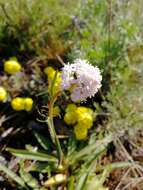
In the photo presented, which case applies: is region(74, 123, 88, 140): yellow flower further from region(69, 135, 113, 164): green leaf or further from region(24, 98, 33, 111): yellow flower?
region(24, 98, 33, 111): yellow flower

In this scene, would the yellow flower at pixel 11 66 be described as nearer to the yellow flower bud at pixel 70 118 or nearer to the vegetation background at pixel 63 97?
the vegetation background at pixel 63 97

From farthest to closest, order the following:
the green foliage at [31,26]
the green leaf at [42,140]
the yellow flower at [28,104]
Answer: the green foliage at [31,26], the yellow flower at [28,104], the green leaf at [42,140]

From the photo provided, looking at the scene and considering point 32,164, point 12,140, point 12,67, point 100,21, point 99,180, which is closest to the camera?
point 99,180

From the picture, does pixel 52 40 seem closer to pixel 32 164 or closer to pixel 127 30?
pixel 127 30

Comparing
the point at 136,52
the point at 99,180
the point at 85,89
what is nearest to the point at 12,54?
the point at 136,52

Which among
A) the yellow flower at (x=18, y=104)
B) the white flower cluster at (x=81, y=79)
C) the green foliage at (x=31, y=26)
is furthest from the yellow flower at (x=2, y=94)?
the white flower cluster at (x=81, y=79)

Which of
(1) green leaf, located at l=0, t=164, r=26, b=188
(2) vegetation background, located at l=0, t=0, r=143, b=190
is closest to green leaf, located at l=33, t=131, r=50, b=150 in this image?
(2) vegetation background, located at l=0, t=0, r=143, b=190
